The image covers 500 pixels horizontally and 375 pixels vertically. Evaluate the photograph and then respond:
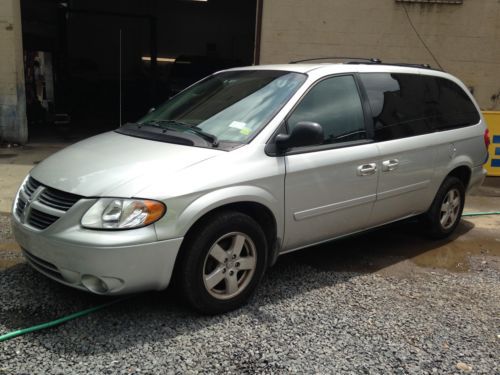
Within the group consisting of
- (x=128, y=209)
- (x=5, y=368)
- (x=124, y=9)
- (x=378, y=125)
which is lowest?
(x=5, y=368)

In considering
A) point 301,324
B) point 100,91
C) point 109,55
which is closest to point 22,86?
point 301,324

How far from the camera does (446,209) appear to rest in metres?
5.26

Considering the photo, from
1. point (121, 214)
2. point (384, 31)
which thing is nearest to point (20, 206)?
point (121, 214)

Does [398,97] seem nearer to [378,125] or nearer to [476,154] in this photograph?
[378,125]

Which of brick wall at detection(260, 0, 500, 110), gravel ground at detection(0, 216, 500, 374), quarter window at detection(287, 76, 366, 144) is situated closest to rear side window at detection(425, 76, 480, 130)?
quarter window at detection(287, 76, 366, 144)

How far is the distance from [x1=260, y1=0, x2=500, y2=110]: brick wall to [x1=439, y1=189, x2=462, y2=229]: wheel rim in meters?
5.13

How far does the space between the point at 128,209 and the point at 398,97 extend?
2.79 m

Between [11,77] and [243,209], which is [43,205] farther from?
[11,77]

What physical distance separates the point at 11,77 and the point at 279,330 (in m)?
8.26

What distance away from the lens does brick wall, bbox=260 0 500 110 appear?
959 cm

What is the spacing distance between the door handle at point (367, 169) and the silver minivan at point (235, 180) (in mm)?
13

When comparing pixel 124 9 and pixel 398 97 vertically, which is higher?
pixel 124 9

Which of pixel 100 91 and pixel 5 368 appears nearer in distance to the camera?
pixel 5 368

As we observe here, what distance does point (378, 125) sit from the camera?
14.2 feet
